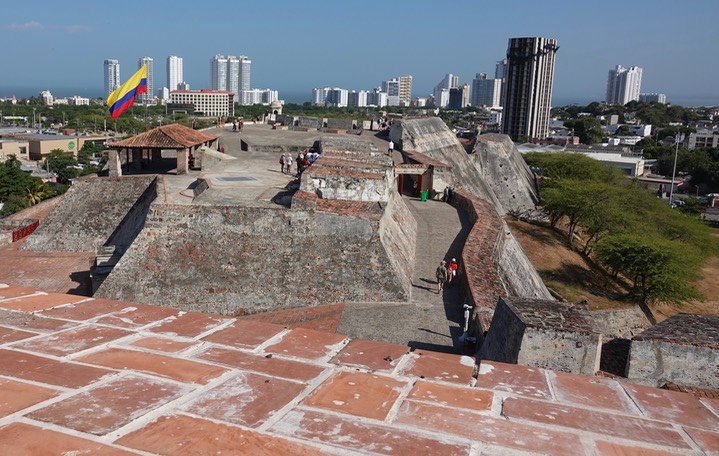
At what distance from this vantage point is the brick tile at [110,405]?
2232mm

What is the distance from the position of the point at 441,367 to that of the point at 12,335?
201 cm

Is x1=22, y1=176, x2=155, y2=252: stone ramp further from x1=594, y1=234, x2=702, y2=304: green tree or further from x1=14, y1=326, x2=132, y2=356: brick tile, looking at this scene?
x1=594, y1=234, x2=702, y2=304: green tree

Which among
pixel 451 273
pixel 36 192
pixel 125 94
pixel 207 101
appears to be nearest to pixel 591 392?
pixel 451 273

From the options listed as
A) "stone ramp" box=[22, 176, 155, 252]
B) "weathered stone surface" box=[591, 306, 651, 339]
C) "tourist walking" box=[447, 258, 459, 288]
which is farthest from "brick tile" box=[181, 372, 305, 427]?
"stone ramp" box=[22, 176, 155, 252]

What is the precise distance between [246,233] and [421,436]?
9.05 m

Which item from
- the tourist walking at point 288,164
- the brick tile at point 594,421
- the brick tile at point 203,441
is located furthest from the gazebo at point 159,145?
the brick tile at point 594,421

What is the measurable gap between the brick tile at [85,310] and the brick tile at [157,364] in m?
0.56

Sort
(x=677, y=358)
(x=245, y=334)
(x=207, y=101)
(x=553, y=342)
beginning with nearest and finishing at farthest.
→ (x=245, y=334) → (x=553, y=342) → (x=677, y=358) → (x=207, y=101)

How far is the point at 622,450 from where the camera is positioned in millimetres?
2260

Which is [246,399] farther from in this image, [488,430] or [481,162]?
[481,162]

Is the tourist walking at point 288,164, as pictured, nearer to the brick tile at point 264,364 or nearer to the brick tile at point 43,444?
the brick tile at point 264,364

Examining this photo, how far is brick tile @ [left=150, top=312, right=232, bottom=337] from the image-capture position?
3.16m

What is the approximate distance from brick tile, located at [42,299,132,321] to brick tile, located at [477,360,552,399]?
1.97 metres

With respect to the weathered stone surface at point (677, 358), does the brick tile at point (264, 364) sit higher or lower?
higher
